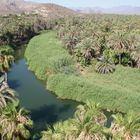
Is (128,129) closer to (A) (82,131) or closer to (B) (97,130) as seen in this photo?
(B) (97,130)

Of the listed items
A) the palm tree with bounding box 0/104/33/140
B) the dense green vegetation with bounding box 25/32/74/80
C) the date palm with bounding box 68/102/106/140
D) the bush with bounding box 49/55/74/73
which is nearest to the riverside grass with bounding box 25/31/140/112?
the dense green vegetation with bounding box 25/32/74/80

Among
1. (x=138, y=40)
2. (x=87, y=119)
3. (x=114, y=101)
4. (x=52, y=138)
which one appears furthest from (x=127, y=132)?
(x=138, y=40)

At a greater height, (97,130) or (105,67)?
(97,130)

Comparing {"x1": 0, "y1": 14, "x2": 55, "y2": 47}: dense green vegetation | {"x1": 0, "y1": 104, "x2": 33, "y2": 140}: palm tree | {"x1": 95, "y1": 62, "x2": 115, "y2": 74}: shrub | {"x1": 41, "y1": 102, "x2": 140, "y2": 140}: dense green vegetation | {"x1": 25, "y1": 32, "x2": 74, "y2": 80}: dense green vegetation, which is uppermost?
{"x1": 41, "y1": 102, "x2": 140, "y2": 140}: dense green vegetation

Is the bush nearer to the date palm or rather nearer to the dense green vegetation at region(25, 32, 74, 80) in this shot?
the dense green vegetation at region(25, 32, 74, 80)

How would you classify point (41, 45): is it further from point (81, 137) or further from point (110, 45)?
point (81, 137)

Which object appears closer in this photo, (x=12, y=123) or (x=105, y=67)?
(x=12, y=123)

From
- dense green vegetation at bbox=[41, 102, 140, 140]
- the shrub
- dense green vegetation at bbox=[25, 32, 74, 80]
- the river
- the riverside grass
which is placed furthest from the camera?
dense green vegetation at bbox=[25, 32, 74, 80]

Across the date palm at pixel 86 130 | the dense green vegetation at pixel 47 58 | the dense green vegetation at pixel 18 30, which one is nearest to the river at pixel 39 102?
the dense green vegetation at pixel 47 58

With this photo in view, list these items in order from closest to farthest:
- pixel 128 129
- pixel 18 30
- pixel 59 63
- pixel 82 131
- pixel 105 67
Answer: pixel 82 131 → pixel 128 129 → pixel 105 67 → pixel 59 63 → pixel 18 30

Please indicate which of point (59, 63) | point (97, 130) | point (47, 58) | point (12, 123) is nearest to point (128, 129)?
point (97, 130)
